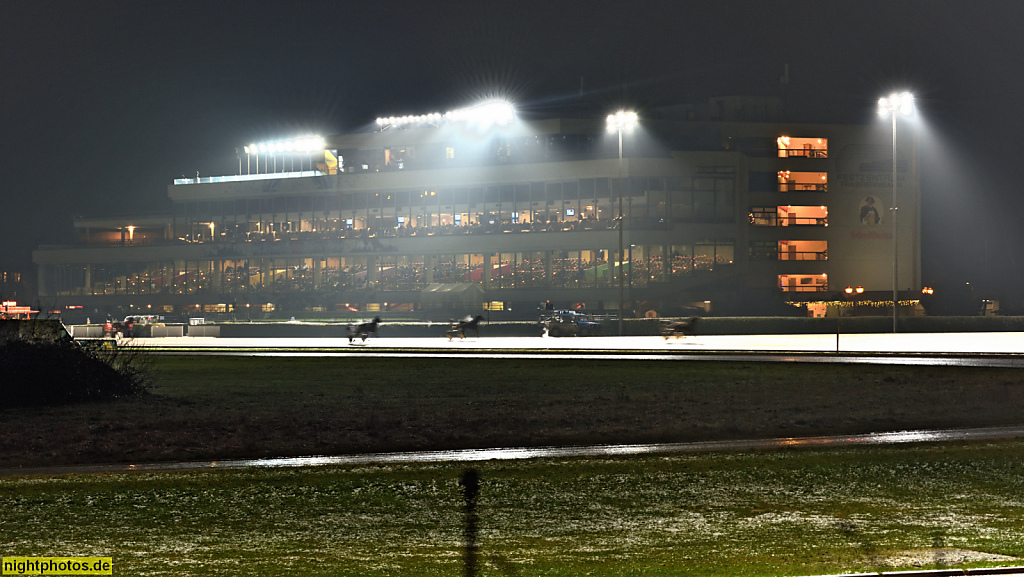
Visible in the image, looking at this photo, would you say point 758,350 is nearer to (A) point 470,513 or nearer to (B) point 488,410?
(B) point 488,410

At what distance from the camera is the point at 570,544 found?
10.3 meters

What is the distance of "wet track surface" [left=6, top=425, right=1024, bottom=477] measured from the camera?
15438mm

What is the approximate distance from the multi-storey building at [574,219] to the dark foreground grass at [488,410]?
167 feet

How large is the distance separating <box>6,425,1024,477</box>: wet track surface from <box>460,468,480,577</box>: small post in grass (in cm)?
158

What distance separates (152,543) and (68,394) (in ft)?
49.0

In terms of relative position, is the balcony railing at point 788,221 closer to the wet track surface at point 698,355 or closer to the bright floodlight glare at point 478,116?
the bright floodlight glare at point 478,116

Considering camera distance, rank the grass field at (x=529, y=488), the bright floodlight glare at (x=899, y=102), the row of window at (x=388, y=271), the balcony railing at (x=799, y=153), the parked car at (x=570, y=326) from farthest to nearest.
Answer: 1. the balcony railing at (x=799, y=153)
2. the row of window at (x=388, y=271)
3. the parked car at (x=570, y=326)
4. the bright floodlight glare at (x=899, y=102)
5. the grass field at (x=529, y=488)

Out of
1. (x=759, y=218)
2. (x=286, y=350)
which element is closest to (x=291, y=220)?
(x=759, y=218)

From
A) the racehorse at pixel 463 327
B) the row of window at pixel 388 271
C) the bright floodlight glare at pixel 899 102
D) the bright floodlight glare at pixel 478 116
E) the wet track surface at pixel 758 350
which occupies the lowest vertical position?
the wet track surface at pixel 758 350

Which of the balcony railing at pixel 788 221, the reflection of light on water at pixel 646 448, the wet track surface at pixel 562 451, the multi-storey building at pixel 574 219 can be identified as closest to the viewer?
the wet track surface at pixel 562 451

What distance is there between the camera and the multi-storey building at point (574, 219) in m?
86.9

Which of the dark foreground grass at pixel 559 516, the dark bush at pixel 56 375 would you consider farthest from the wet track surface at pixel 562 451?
the dark bush at pixel 56 375

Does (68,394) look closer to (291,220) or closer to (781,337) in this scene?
(781,337)

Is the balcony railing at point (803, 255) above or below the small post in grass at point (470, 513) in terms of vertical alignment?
above
